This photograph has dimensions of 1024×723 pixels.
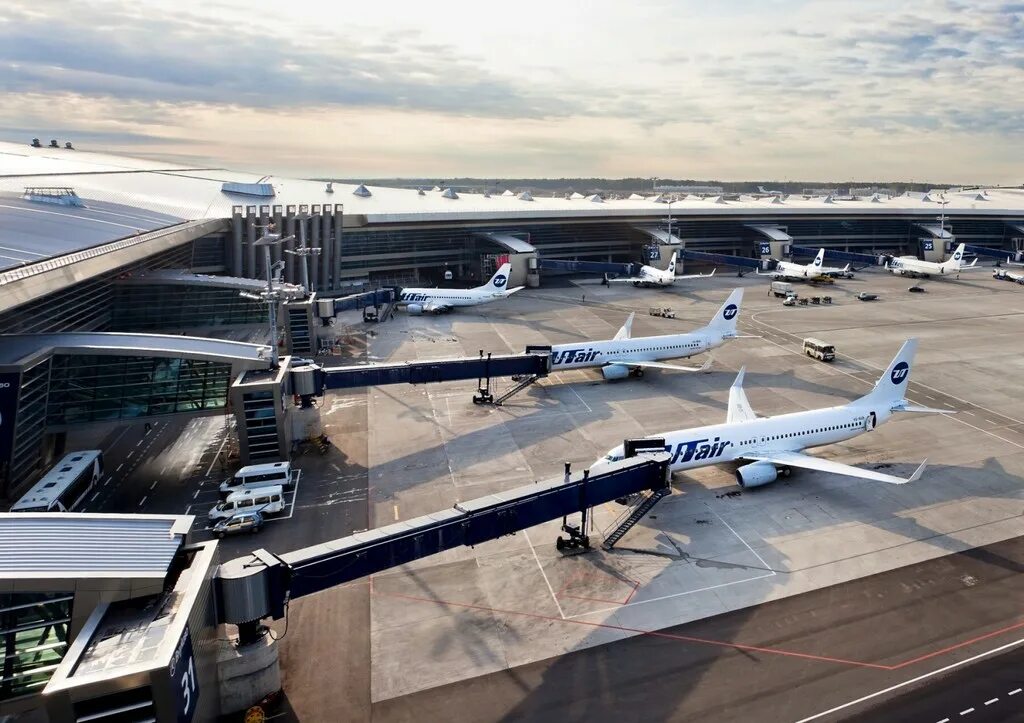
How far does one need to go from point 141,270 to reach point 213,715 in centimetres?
6667

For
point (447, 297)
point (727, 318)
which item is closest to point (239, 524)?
point (727, 318)

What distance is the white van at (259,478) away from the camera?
44.0 meters

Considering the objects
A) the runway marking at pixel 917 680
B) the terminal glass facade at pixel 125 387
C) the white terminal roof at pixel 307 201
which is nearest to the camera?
the runway marking at pixel 917 680

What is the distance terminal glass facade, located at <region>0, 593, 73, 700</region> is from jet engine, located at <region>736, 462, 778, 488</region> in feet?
125

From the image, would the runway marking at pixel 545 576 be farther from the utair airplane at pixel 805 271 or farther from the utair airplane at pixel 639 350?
the utair airplane at pixel 805 271

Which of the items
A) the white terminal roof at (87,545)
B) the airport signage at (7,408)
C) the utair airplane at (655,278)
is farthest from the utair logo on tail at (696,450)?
the utair airplane at (655,278)

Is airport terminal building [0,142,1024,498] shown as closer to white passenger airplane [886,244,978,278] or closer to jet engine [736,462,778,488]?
white passenger airplane [886,244,978,278]

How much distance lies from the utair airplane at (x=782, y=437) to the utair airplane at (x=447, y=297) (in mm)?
60074

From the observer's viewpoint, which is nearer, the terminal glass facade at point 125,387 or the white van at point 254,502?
the white van at point 254,502

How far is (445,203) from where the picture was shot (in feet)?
472

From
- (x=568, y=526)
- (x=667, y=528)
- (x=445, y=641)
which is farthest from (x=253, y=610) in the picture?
(x=667, y=528)

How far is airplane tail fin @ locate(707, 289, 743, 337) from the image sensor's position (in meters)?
70.0

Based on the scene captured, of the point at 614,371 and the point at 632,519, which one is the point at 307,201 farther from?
the point at 632,519

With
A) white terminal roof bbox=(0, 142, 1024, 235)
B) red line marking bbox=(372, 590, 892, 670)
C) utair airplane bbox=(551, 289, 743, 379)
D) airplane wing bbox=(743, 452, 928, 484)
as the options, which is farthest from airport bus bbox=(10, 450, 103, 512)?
airplane wing bbox=(743, 452, 928, 484)
